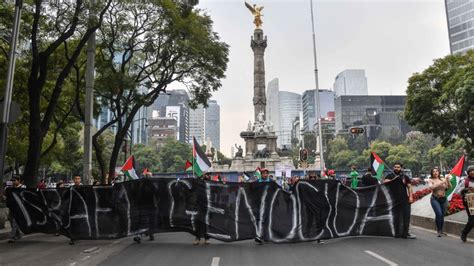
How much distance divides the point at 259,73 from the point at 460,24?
68.4m

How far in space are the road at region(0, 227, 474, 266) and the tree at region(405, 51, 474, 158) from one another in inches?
933

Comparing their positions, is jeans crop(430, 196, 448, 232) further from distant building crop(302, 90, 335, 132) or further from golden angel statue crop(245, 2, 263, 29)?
distant building crop(302, 90, 335, 132)

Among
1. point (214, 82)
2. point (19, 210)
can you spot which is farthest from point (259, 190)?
point (214, 82)

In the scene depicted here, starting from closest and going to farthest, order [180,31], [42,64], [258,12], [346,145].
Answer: [42,64] → [180,31] → [258,12] → [346,145]

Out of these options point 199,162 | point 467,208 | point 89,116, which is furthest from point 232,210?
point 89,116

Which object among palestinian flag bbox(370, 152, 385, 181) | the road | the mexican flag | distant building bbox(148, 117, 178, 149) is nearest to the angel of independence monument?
palestinian flag bbox(370, 152, 385, 181)

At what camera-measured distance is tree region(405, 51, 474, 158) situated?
98.9 feet

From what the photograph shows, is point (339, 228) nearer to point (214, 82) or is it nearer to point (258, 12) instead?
point (214, 82)

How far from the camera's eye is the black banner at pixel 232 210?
31.6ft

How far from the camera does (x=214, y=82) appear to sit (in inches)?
912

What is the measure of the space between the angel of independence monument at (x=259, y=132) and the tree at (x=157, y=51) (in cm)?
3939

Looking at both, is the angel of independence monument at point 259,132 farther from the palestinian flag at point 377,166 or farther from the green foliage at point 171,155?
the palestinian flag at point 377,166

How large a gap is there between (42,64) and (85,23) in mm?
2500

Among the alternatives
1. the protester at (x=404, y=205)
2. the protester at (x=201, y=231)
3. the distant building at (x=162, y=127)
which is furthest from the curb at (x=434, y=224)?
the distant building at (x=162, y=127)
